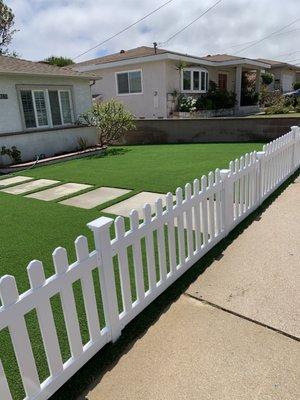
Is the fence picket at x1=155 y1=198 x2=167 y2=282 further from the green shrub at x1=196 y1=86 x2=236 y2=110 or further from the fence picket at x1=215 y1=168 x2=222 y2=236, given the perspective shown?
the green shrub at x1=196 y1=86 x2=236 y2=110

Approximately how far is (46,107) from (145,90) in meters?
7.99

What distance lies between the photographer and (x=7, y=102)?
11633 millimetres

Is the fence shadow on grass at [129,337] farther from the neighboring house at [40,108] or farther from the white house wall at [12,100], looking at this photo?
the white house wall at [12,100]

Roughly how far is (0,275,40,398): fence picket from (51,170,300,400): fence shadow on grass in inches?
10.6

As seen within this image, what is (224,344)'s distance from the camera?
2426 millimetres

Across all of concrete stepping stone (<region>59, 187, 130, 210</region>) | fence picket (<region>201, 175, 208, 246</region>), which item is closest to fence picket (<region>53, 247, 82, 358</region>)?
fence picket (<region>201, 175, 208, 246</region>)

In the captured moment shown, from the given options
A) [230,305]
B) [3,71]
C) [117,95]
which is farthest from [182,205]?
[117,95]

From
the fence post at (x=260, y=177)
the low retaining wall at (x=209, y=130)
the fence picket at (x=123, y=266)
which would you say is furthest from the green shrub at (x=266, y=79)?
the fence picket at (x=123, y=266)

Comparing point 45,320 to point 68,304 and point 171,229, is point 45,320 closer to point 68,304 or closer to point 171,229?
point 68,304

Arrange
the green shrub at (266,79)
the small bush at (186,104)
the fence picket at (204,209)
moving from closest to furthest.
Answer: the fence picket at (204,209)
the small bush at (186,104)
the green shrub at (266,79)

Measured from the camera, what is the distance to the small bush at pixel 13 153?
1102 centimetres

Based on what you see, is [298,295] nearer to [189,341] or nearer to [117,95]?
[189,341]

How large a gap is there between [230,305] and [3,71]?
1110 cm

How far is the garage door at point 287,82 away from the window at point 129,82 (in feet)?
78.9
